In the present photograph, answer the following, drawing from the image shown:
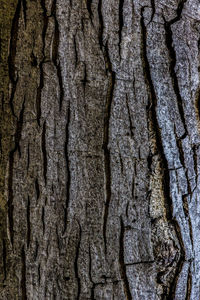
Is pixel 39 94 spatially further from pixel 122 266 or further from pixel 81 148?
pixel 122 266

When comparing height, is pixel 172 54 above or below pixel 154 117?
above

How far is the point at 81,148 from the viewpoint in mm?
816

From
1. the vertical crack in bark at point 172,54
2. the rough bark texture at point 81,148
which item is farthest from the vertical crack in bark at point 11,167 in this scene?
the vertical crack in bark at point 172,54

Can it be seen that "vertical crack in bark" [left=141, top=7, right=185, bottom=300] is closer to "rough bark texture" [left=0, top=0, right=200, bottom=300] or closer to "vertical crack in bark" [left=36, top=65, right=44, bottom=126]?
"rough bark texture" [left=0, top=0, right=200, bottom=300]

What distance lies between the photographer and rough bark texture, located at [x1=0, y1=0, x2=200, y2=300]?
2.67ft

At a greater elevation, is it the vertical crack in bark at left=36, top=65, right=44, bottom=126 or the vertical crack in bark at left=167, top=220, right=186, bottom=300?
the vertical crack in bark at left=36, top=65, right=44, bottom=126

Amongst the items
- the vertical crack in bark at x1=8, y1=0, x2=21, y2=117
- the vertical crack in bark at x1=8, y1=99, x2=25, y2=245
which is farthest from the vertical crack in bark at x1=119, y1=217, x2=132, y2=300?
the vertical crack in bark at x1=8, y1=0, x2=21, y2=117

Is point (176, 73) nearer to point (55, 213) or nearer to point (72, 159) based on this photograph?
point (72, 159)

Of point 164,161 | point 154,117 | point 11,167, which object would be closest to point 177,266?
point 164,161

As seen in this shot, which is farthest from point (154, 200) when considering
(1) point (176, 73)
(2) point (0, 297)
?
(2) point (0, 297)

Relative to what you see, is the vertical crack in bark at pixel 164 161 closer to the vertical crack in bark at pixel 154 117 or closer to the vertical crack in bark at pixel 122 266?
the vertical crack in bark at pixel 154 117

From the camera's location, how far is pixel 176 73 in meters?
0.86

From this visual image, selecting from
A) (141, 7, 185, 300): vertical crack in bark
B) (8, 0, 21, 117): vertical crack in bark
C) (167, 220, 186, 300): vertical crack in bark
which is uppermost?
(8, 0, 21, 117): vertical crack in bark

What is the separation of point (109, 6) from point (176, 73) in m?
0.24
